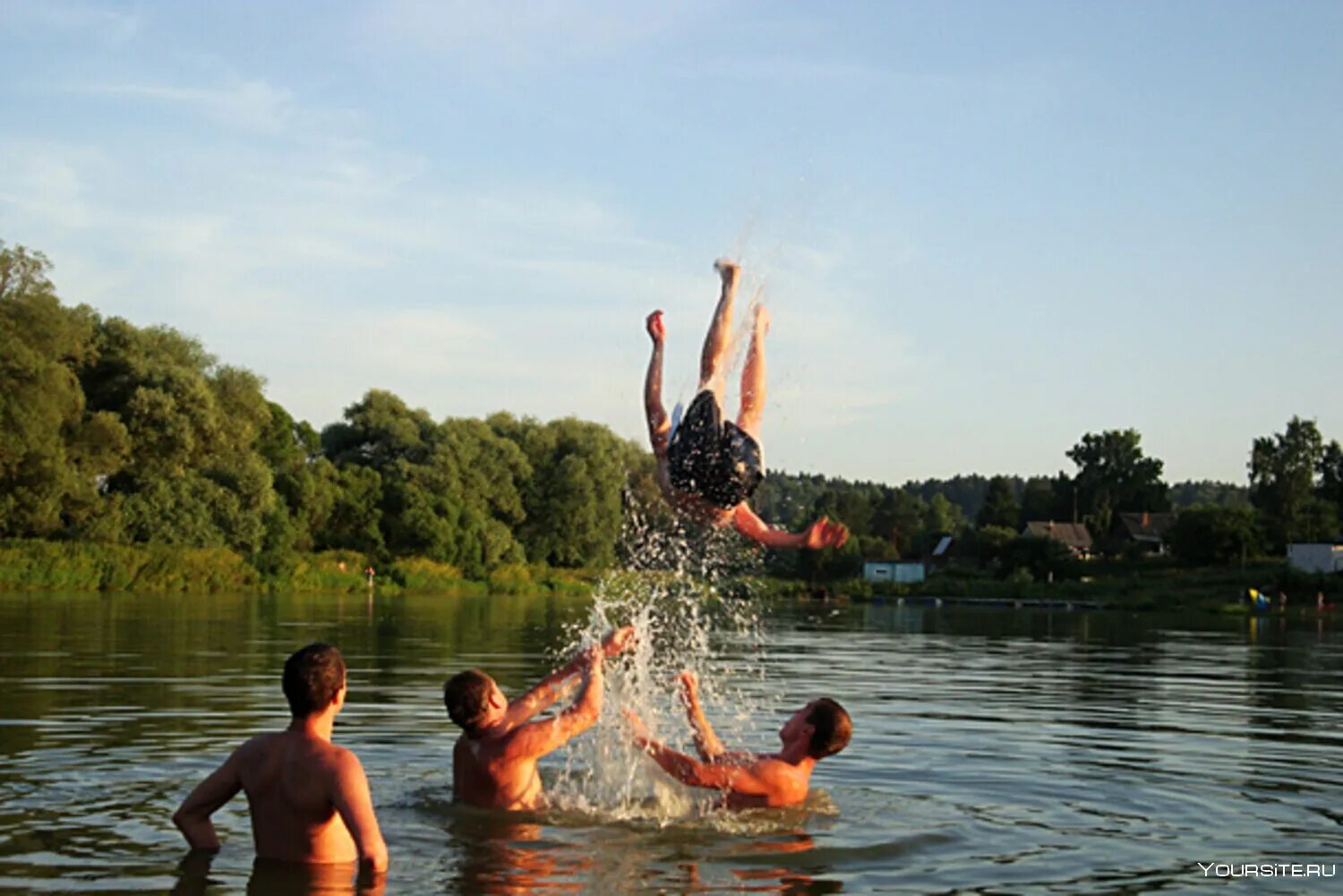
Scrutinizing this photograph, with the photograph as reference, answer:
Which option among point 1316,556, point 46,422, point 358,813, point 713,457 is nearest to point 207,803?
point 358,813

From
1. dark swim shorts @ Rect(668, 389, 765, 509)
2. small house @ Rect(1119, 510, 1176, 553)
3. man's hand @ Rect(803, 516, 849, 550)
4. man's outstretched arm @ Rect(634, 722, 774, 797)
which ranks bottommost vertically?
man's outstretched arm @ Rect(634, 722, 774, 797)

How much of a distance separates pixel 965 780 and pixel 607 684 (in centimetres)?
404

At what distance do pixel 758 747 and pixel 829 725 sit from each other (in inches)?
210

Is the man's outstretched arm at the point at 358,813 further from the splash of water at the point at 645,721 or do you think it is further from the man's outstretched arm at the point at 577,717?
the splash of water at the point at 645,721

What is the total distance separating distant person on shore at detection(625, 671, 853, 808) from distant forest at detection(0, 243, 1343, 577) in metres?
23.3

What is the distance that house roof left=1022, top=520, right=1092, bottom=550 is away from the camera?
139 m

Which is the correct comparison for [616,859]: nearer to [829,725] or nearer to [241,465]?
[829,725]

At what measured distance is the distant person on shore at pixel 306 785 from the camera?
7.52 metres

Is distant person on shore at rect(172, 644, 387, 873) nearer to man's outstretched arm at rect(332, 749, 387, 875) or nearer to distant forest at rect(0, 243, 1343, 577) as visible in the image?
man's outstretched arm at rect(332, 749, 387, 875)

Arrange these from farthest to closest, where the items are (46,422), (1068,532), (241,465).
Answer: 1. (1068,532)
2. (241,465)
3. (46,422)

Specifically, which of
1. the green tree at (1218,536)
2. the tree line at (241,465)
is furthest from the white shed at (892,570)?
the tree line at (241,465)

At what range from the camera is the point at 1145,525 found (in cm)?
14062

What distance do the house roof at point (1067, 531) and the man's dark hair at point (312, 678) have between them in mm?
134278

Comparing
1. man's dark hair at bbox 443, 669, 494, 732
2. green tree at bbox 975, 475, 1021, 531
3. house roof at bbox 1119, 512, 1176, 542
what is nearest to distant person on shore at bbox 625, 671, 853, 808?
man's dark hair at bbox 443, 669, 494, 732
